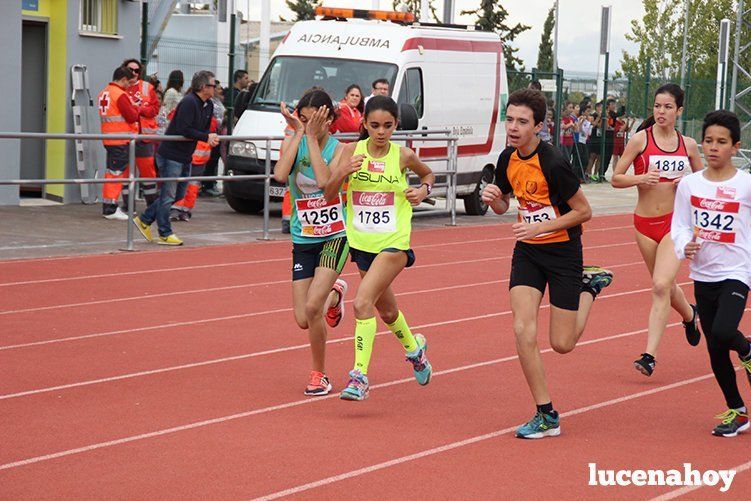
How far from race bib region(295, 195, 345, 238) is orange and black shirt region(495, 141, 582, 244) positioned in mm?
1398

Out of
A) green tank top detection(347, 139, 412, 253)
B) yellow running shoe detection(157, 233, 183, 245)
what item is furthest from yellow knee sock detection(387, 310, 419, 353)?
yellow running shoe detection(157, 233, 183, 245)

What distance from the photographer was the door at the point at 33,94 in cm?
2003

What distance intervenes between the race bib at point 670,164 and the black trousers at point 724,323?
2.25 metres

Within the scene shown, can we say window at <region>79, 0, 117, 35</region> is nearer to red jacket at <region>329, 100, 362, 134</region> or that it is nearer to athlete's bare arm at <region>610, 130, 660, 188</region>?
red jacket at <region>329, 100, 362, 134</region>

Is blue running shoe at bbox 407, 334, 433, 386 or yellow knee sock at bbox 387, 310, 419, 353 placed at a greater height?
yellow knee sock at bbox 387, 310, 419, 353

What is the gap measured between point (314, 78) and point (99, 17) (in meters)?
3.77

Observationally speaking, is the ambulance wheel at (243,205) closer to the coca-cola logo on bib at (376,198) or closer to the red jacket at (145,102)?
the red jacket at (145,102)

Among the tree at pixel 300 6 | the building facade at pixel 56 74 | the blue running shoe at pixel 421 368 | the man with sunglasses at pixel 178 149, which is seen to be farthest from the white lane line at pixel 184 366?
the tree at pixel 300 6

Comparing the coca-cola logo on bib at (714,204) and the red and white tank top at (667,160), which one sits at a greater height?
the red and white tank top at (667,160)

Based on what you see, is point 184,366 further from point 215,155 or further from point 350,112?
point 215,155

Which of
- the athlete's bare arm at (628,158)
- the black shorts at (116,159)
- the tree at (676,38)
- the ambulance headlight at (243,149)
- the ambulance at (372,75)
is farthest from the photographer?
the tree at (676,38)

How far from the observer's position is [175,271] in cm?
1371

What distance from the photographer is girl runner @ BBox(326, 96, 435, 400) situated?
7801 mm

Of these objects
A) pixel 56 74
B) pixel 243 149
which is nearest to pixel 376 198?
pixel 243 149
